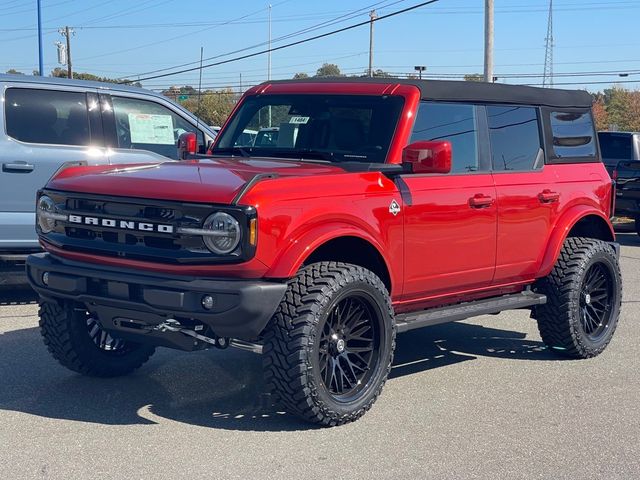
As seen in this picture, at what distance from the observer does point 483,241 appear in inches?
249

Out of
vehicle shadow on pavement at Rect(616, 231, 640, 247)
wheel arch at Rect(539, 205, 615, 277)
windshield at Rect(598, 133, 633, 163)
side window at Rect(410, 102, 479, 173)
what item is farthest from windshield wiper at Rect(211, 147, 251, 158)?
windshield at Rect(598, 133, 633, 163)

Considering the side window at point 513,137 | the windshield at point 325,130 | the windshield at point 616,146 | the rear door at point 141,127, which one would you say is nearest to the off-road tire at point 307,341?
the windshield at point 325,130

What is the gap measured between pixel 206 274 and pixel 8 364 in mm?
2294

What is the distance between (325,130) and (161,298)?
1.93 m

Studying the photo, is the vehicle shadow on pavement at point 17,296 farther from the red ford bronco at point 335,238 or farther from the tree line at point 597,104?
the tree line at point 597,104

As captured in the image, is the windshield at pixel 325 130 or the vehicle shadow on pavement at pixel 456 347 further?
Answer: the vehicle shadow on pavement at pixel 456 347

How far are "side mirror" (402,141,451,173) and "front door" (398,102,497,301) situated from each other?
7.2 inches

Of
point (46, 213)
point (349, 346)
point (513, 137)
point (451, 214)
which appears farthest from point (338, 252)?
point (513, 137)

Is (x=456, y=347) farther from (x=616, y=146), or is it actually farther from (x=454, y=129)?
(x=616, y=146)

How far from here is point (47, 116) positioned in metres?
8.62

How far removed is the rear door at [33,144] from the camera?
27.5 ft

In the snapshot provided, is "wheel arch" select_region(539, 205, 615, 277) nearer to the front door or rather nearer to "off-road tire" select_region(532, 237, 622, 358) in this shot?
"off-road tire" select_region(532, 237, 622, 358)

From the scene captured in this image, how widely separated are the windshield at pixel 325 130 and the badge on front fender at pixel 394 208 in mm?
374

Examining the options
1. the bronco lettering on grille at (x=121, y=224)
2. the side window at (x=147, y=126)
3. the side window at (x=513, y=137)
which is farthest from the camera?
the side window at (x=147, y=126)
